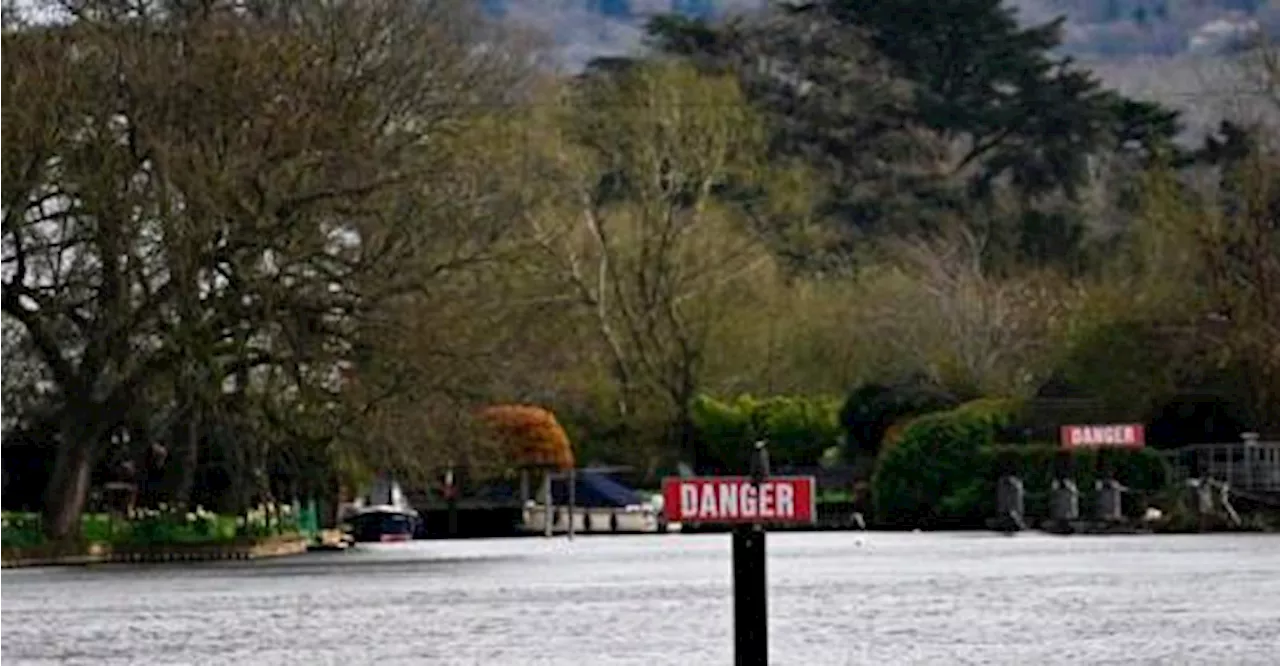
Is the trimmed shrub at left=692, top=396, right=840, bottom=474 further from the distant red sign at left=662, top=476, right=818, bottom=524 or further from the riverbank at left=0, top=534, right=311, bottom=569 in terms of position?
the distant red sign at left=662, top=476, right=818, bottom=524

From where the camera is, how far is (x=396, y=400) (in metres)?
49.3

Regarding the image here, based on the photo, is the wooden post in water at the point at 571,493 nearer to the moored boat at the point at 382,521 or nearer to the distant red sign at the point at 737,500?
the moored boat at the point at 382,521

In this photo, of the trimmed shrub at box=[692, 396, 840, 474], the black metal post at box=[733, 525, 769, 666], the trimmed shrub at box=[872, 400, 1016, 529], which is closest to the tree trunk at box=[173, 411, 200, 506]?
the trimmed shrub at box=[872, 400, 1016, 529]

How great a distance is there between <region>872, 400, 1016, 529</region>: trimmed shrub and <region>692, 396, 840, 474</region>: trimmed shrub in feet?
31.4

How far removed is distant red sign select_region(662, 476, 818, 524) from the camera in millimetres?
14180

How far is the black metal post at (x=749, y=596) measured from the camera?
565 inches

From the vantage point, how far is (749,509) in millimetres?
14211

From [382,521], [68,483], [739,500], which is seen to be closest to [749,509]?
[739,500]

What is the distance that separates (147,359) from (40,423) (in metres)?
7.22

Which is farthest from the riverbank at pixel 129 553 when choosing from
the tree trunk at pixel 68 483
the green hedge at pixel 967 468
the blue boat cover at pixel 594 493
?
the blue boat cover at pixel 594 493

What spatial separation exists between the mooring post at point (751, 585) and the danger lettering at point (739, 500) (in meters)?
0.04

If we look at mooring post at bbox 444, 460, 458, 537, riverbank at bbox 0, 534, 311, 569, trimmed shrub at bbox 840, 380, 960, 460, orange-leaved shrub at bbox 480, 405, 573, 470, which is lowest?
riverbank at bbox 0, 534, 311, 569

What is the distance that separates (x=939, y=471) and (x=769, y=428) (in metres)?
12.1

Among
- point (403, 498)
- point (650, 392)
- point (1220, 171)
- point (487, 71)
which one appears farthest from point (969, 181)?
point (487, 71)
